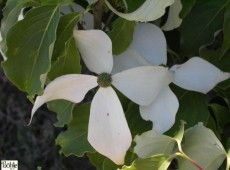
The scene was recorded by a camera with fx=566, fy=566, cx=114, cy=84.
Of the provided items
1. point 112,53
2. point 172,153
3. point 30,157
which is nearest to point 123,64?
point 112,53

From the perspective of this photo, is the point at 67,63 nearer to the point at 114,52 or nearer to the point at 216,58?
the point at 114,52

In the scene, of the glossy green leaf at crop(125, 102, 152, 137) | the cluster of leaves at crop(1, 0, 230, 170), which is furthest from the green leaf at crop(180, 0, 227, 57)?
the glossy green leaf at crop(125, 102, 152, 137)

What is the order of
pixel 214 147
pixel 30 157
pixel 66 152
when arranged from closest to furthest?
pixel 214 147, pixel 66 152, pixel 30 157

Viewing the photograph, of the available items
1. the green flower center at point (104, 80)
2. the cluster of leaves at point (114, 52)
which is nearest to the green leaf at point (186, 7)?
the cluster of leaves at point (114, 52)

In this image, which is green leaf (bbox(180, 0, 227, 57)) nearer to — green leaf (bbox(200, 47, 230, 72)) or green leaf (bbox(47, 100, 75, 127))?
green leaf (bbox(200, 47, 230, 72))

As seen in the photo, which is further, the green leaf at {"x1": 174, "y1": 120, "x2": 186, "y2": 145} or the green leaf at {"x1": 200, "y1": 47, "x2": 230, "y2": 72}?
the green leaf at {"x1": 200, "y1": 47, "x2": 230, "y2": 72}

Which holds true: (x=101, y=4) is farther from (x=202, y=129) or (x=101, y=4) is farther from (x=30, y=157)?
(x=30, y=157)

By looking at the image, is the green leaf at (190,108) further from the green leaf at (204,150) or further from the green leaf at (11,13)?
the green leaf at (11,13)
